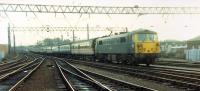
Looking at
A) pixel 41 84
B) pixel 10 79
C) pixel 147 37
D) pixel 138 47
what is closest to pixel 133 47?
pixel 138 47

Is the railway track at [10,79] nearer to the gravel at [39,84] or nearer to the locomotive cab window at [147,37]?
the gravel at [39,84]

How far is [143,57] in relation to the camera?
33.1 metres

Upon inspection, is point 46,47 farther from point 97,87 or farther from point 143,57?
point 97,87

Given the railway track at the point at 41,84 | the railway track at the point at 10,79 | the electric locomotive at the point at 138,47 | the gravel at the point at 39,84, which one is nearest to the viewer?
the railway track at the point at 41,84

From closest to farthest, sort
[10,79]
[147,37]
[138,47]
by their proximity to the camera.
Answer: [10,79], [138,47], [147,37]

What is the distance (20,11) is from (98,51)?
9.32 metres

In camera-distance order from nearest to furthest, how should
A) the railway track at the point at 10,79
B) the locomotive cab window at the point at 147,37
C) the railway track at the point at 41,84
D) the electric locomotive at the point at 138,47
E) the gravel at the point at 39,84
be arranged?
the railway track at the point at 41,84 < the gravel at the point at 39,84 < the railway track at the point at 10,79 < the electric locomotive at the point at 138,47 < the locomotive cab window at the point at 147,37

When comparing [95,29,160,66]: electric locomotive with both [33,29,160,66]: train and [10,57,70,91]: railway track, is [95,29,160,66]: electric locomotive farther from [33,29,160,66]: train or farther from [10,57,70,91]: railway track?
[10,57,70,91]: railway track

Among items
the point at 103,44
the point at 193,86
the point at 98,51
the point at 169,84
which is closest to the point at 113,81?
the point at 169,84

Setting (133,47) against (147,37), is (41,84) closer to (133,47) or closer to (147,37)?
(133,47)

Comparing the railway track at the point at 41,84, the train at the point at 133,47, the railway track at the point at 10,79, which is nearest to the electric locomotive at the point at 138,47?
the train at the point at 133,47

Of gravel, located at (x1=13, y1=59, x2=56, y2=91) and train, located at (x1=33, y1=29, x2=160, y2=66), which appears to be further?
train, located at (x1=33, y1=29, x2=160, y2=66)

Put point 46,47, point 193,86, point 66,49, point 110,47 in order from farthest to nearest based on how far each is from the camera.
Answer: point 46,47
point 66,49
point 110,47
point 193,86

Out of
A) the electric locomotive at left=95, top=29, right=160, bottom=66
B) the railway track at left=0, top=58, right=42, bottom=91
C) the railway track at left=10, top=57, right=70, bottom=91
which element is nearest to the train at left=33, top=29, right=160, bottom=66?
the electric locomotive at left=95, top=29, right=160, bottom=66
